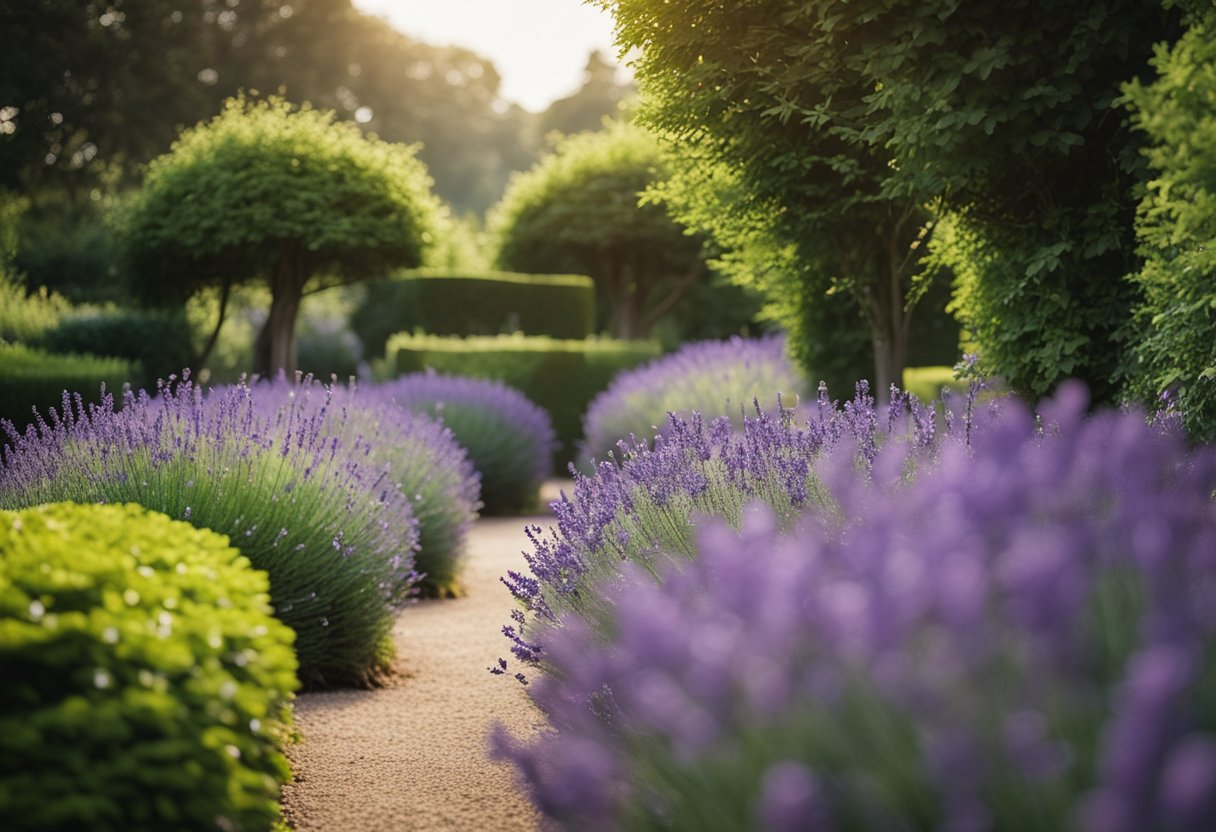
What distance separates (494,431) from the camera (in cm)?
1173

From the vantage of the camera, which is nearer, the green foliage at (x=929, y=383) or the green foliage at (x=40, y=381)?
the green foliage at (x=40, y=381)

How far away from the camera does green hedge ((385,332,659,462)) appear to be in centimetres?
1442

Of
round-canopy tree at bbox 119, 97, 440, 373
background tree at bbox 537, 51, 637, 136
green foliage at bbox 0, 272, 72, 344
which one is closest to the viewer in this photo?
green foliage at bbox 0, 272, 72, 344

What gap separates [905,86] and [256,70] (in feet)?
89.8

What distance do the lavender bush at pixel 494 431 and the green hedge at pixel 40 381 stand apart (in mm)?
2930

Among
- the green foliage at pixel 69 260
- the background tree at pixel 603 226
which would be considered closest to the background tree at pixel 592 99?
the background tree at pixel 603 226

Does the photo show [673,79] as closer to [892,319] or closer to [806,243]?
[806,243]

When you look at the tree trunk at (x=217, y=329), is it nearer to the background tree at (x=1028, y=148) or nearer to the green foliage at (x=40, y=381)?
the green foliage at (x=40, y=381)

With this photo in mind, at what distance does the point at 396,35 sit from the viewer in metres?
36.1

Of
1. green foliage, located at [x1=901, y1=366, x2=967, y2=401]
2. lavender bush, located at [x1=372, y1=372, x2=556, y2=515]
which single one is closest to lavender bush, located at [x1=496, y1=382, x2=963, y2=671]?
green foliage, located at [x1=901, y1=366, x2=967, y2=401]

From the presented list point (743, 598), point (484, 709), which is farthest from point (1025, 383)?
point (743, 598)

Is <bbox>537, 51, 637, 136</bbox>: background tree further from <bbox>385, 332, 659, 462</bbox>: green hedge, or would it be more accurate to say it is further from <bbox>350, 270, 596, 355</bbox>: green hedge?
<bbox>385, 332, 659, 462</bbox>: green hedge

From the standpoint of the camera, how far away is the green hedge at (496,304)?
19719 millimetres

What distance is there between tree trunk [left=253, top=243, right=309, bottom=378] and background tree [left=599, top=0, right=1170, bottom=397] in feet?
25.5
